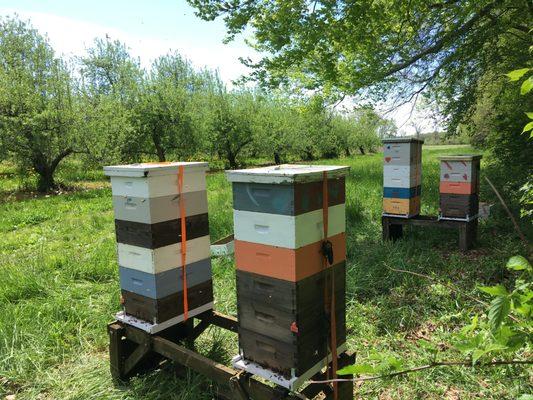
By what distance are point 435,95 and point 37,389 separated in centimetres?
1136

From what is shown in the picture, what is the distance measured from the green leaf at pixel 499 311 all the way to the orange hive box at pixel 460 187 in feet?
16.9

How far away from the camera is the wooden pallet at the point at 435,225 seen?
231 inches

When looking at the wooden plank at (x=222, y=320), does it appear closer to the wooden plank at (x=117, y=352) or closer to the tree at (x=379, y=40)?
the wooden plank at (x=117, y=352)

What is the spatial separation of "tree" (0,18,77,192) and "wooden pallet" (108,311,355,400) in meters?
12.4

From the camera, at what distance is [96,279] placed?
5137 millimetres

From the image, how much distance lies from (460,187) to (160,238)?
4.71 m

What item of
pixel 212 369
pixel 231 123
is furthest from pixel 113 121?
pixel 212 369

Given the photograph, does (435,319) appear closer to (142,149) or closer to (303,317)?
(303,317)

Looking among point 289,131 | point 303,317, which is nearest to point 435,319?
point 303,317

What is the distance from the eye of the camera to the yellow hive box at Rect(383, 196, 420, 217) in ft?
20.5

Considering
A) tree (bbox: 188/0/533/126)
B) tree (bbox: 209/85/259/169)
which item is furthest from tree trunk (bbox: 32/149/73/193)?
tree (bbox: 209/85/259/169)

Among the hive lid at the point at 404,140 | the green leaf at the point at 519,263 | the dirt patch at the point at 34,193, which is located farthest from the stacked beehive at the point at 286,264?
the dirt patch at the point at 34,193

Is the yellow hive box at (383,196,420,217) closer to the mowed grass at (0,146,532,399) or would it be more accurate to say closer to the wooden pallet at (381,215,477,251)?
the wooden pallet at (381,215,477,251)

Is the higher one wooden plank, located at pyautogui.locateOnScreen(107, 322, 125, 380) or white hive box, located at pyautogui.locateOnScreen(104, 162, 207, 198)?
white hive box, located at pyautogui.locateOnScreen(104, 162, 207, 198)
